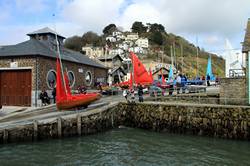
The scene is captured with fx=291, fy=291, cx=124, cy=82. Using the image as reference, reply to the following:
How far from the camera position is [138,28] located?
14325 cm

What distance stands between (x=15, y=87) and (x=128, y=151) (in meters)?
14.8

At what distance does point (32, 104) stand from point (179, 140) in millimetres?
13380

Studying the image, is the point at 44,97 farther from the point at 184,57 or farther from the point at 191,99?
the point at 184,57

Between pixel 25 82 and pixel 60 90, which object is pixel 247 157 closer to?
pixel 60 90

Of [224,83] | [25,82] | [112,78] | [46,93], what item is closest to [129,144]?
[224,83]

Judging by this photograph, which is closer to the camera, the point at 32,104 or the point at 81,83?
the point at 32,104

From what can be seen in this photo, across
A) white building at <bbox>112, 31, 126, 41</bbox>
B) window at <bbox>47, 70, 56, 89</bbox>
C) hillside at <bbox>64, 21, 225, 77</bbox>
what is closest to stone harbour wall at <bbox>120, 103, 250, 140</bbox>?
window at <bbox>47, 70, 56, 89</bbox>

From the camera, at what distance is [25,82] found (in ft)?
82.8

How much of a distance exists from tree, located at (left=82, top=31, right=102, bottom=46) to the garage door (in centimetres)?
9199

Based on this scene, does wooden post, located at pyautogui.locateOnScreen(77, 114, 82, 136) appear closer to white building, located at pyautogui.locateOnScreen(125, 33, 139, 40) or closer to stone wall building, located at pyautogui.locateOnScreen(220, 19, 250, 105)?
stone wall building, located at pyautogui.locateOnScreen(220, 19, 250, 105)

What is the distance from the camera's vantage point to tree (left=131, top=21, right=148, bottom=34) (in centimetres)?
14250

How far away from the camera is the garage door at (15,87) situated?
2509cm

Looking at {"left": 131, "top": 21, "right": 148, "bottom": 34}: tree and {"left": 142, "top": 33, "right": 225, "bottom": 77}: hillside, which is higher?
{"left": 131, "top": 21, "right": 148, "bottom": 34}: tree

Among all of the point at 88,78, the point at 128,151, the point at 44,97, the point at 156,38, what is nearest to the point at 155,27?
the point at 156,38
